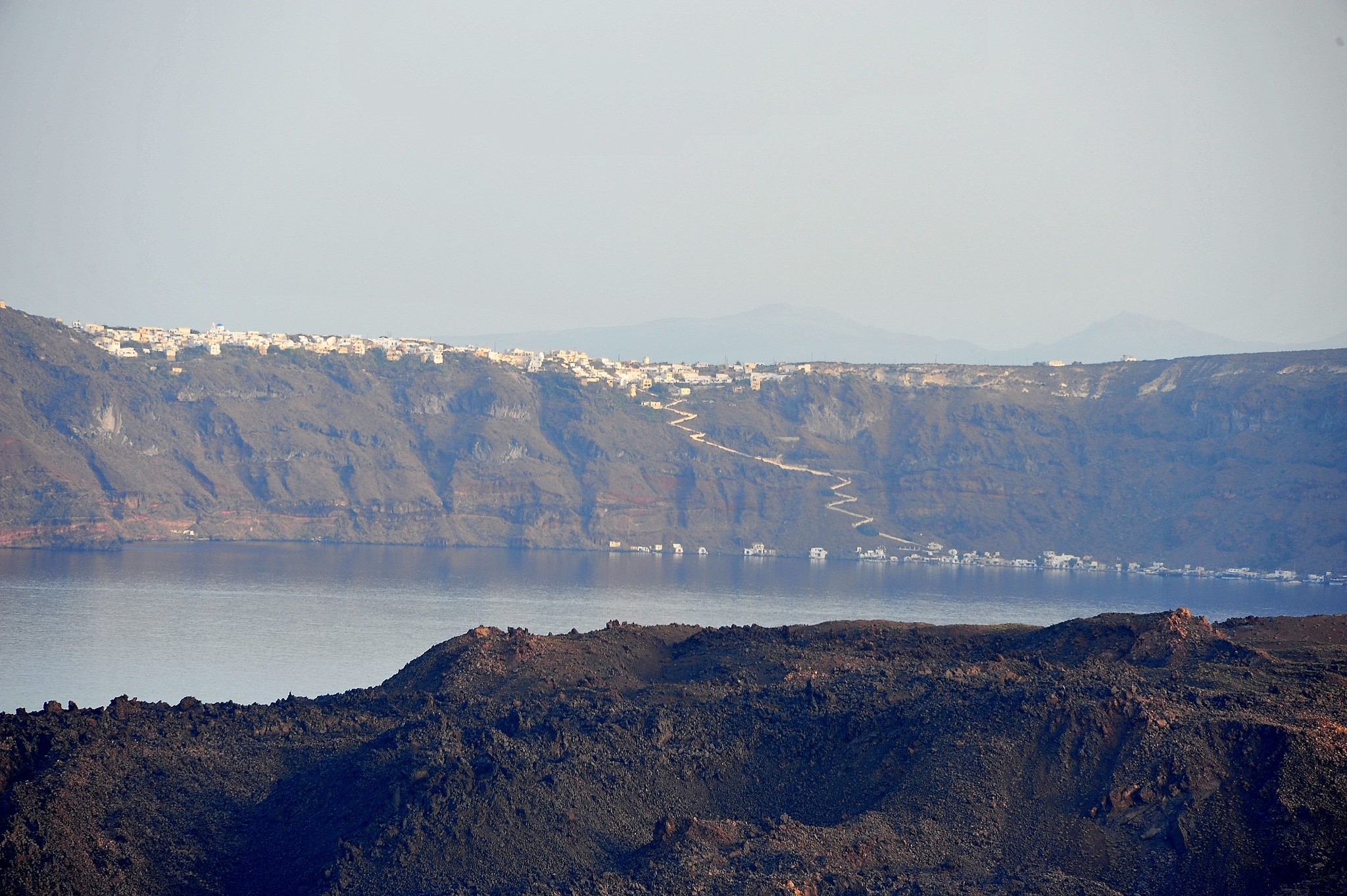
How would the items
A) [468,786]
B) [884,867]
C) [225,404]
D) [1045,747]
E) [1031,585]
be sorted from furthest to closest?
[225,404] → [1031,585] → [1045,747] → [468,786] → [884,867]

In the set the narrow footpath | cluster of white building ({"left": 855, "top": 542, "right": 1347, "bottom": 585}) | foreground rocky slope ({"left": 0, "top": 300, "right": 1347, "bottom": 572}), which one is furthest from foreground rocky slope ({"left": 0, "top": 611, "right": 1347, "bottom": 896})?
the narrow footpath

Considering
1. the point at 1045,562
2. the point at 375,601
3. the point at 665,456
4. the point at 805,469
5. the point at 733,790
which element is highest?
the point at 665,456

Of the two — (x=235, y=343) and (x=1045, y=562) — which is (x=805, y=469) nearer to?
(x=1045, y=562)

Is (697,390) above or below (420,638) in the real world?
above

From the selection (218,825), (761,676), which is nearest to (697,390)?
(761,676)

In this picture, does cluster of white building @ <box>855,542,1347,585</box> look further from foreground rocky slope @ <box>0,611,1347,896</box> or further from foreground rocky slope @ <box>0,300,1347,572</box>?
foreground rocky slope @ <box>0,611,1347,896</box>

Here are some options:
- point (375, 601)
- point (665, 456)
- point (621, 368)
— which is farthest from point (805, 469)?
point (375, 601)

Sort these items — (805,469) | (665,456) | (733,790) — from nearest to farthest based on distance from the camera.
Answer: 1. (733,790)
2. (805,469)
3. (665,456)

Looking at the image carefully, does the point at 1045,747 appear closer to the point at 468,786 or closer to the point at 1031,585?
the point at 468,786
